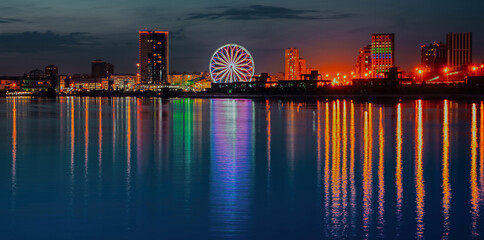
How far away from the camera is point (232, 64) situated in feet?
408

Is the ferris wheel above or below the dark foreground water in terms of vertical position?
above

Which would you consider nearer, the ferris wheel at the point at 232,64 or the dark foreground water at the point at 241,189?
the dark foreground water at the point at 241,189

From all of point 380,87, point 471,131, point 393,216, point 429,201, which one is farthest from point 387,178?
point 380,87

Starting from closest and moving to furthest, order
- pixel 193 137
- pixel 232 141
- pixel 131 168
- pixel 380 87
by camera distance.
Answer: pixel 131 168
pixel 232 141
pixel 193 137
pixel 380 87

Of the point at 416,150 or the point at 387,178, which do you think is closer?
the point at 387,178

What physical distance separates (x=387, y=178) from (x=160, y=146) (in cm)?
1190

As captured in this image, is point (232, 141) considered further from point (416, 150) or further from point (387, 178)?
point (387, 178)

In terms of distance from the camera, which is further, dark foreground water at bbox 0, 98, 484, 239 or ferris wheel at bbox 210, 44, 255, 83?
ferris wheel at bbox 210, 44, 255, 83

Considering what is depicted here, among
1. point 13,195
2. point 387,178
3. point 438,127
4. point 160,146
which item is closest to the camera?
point 13,195

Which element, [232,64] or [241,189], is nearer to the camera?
[241,189]

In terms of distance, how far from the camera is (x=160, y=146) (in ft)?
80.8

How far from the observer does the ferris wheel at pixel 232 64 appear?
4889 inches

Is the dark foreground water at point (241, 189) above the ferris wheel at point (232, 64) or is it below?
below

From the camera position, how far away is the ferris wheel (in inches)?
4889
